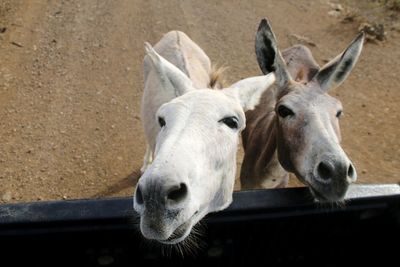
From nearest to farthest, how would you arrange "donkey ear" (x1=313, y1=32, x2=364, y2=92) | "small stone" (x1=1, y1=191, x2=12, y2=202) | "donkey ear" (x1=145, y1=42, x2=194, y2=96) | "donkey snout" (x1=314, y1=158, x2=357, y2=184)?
"donkey snout" (x1=314, y1=158, x2=357, y2=184), "donkey ear" (x1=145, y1=42, x2=194, y2=96), "donkey ear" (x1=313, y1=32, x2=364, y2=92), "small stone" (x1=1, y1=191, x2=12, y2=202)

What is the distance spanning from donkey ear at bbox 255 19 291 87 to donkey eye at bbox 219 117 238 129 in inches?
46.8

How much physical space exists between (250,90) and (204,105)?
0.97 metres

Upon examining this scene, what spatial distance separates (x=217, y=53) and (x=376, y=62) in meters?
3.45

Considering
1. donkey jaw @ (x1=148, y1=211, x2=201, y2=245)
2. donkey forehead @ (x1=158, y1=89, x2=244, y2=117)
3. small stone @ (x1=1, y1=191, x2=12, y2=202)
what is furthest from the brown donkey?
small stone @ (x1=1, y1=191, x2=12, y2=202)

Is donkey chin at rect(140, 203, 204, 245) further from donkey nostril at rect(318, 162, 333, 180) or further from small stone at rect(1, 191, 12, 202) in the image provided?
small stone at rect(1, 191, 12, 202)

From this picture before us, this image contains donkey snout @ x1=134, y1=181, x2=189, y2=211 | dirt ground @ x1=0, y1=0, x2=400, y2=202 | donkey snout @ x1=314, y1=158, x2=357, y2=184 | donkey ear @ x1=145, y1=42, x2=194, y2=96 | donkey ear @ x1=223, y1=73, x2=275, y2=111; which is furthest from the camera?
dirt ground @ x1=0, y1=0, x2=400, y2=202

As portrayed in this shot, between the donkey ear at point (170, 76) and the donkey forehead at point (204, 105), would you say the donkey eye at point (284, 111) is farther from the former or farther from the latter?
the donkey ear at point (170, 76)

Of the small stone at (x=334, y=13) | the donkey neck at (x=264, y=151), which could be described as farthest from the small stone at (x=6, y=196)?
the small stone at (x=334, y=13)

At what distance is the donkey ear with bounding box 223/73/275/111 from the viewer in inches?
145

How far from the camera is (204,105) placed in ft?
9.53

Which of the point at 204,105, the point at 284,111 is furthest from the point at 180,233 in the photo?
the point at 284,111

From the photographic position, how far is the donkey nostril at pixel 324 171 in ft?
9.84

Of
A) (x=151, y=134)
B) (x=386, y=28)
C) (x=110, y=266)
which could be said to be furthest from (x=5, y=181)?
(x=386, y=28)

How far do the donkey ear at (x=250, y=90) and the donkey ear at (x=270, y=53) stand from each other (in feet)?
0.73
